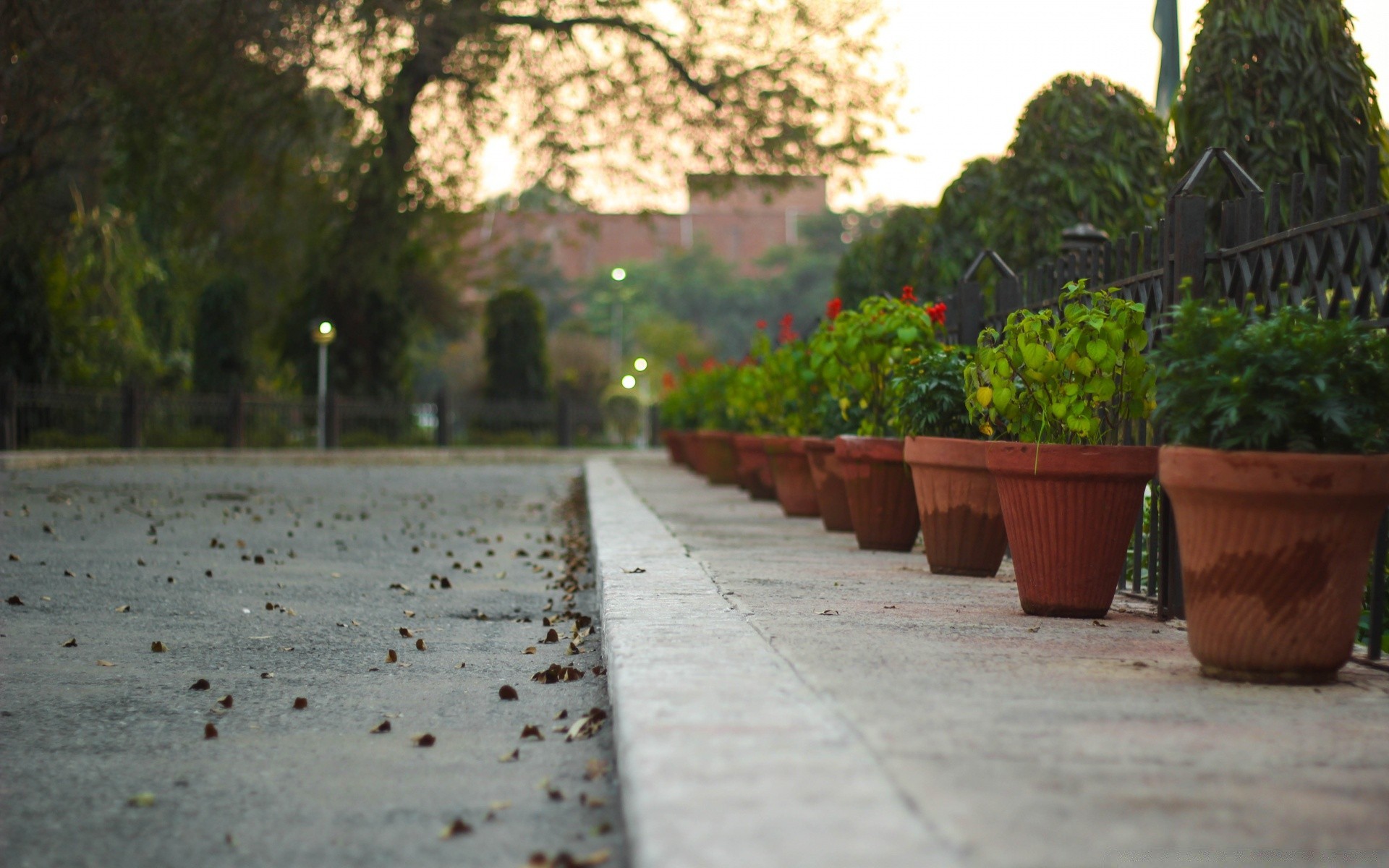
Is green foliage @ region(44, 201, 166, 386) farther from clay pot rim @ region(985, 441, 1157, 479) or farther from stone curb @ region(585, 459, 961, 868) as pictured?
stone curb @ region(585, 459, 961, 868)

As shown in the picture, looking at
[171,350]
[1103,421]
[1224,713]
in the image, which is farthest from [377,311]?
[1224,713]

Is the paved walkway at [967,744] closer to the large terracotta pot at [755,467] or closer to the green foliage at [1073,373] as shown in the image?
the green foliage at [1073,373]

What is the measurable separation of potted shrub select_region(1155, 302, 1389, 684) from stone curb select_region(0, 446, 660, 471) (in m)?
17.5

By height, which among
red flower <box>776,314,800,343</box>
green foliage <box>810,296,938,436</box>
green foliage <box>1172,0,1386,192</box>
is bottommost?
green foliage <box>810,296,938,436</box>

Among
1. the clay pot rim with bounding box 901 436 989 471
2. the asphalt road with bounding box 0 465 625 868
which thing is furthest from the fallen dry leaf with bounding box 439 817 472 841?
the clay pot rim with bounding box 901 436 989 471

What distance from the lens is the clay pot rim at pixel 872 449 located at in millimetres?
7043

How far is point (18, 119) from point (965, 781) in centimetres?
1452

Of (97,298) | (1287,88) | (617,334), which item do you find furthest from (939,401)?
(617,334)

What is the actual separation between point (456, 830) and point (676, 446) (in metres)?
19.1

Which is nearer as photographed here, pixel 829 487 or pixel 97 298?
pixel 829 487

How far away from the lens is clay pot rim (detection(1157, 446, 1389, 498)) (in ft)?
10.8

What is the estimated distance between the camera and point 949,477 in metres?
5.88

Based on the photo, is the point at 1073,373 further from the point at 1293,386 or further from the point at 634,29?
the point at 634,29

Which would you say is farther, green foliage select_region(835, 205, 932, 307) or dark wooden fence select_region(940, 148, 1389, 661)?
green foliage select_region(835, 205, 932, 307)
